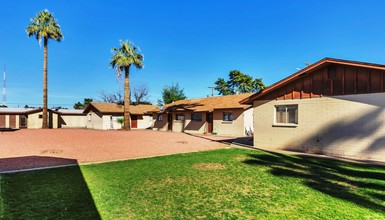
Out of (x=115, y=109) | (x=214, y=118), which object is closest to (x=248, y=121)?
(x=214, y=118)

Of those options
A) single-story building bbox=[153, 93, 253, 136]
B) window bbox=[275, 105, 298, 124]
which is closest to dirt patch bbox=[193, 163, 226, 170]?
window bbox=[275, 105, 298, 124]

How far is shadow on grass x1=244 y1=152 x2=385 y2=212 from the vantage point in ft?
17.2

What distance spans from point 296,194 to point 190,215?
279cm

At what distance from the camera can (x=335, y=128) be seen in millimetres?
10758

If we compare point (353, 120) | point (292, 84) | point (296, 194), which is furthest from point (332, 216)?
point (292, 84)

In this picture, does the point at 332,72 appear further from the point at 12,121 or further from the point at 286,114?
the point at 12,121

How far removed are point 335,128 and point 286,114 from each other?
259cm

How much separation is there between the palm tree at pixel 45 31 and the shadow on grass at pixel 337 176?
34460 mm

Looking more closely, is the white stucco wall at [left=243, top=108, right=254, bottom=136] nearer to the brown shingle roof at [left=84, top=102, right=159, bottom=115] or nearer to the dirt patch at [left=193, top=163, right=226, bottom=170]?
the dirt patch at [left=193, top=163, right=226, bottom=170]

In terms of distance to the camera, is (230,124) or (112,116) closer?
(230,124)

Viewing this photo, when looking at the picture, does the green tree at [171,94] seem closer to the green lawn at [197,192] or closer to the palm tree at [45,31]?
the palm tree at [45,31]

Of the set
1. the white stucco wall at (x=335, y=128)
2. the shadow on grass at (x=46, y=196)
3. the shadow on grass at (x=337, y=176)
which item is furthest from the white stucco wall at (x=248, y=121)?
the shadow on grass at (x=46, y=196)

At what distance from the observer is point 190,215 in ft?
13.8

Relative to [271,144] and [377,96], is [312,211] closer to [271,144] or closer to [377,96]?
[377,96]
